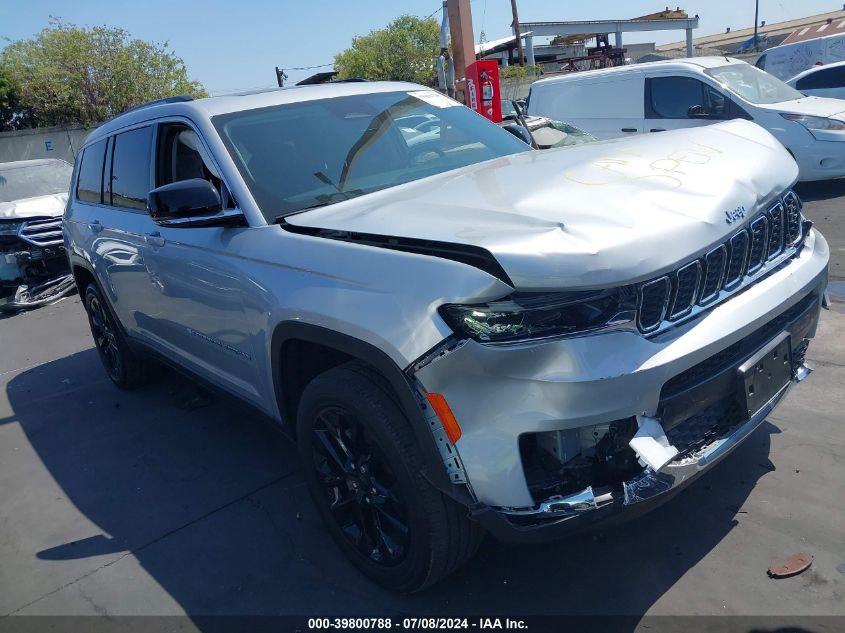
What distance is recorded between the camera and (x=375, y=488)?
267 cm

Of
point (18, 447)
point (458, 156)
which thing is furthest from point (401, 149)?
point (18, 447)

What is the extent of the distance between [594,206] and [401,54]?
3752 cm

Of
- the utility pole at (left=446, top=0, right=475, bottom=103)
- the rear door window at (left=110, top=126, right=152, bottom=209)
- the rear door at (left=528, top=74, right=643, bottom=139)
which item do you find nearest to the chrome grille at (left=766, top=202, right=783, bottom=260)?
the rear door window at (left=110, top=126, right=152, bottom=209)

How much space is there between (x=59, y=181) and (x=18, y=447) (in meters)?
6.97

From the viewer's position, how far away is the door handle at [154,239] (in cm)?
380

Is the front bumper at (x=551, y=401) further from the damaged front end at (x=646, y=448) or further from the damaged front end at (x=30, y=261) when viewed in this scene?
the damaged front end at (x=30, y=261)

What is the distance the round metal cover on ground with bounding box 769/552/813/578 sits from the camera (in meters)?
2.63

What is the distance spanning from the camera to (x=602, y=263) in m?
2.08

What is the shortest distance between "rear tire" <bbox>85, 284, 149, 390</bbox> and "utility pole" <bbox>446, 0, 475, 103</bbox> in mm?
9148

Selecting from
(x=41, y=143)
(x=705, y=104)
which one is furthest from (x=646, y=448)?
(x=41, y=143)

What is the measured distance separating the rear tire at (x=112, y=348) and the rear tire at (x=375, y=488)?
265 cm

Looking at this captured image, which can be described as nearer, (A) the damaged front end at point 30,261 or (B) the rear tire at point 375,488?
(B) the rear tire at point 375,488

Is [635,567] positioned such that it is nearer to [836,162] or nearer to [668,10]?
[836,162]

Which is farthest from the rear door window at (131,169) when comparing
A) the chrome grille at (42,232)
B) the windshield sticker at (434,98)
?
the chrome grille at (42,232)
